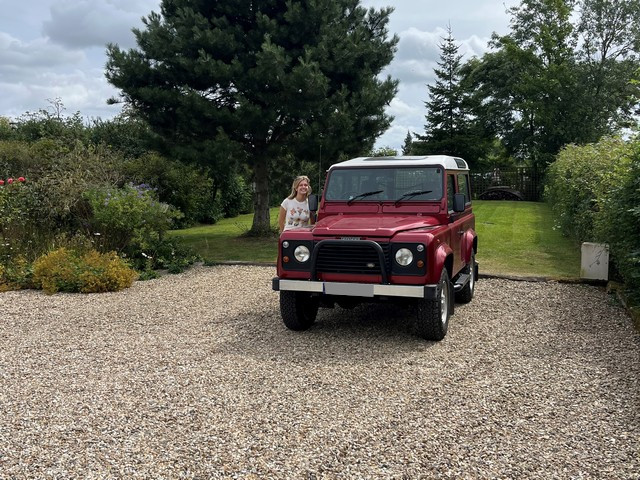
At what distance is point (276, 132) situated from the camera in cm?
1376

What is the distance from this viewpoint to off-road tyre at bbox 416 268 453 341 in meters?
5.44

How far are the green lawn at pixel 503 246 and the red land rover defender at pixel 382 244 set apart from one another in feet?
12.6

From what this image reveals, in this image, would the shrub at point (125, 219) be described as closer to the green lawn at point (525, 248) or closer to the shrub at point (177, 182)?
the shrub at point (177, 182)

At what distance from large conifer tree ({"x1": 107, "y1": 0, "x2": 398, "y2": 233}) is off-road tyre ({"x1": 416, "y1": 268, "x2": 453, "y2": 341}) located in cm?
701

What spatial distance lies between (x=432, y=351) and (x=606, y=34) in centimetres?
3633

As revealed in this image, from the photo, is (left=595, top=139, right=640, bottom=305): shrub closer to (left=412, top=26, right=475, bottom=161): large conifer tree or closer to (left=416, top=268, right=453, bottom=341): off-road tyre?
(left=416, top=268, right=453, bottom=341): off-road tyre

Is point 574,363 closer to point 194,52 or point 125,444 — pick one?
point 125,444

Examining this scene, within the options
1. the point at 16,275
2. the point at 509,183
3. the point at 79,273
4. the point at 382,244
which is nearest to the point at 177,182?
the point at 16,275

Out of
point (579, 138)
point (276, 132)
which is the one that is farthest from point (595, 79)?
point (276, 132)

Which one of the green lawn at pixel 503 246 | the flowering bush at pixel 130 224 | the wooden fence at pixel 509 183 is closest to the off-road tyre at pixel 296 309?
the green lawn at pixel 503 246

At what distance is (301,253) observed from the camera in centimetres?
570

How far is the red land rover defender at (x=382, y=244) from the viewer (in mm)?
5344

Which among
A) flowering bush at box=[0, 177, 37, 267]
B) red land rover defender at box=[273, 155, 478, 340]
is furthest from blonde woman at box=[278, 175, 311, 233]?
flowering bush at box=[0, 177, 37, 267]

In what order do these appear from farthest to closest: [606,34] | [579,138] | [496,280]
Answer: [606,34] < [579,138] < [496,280]
